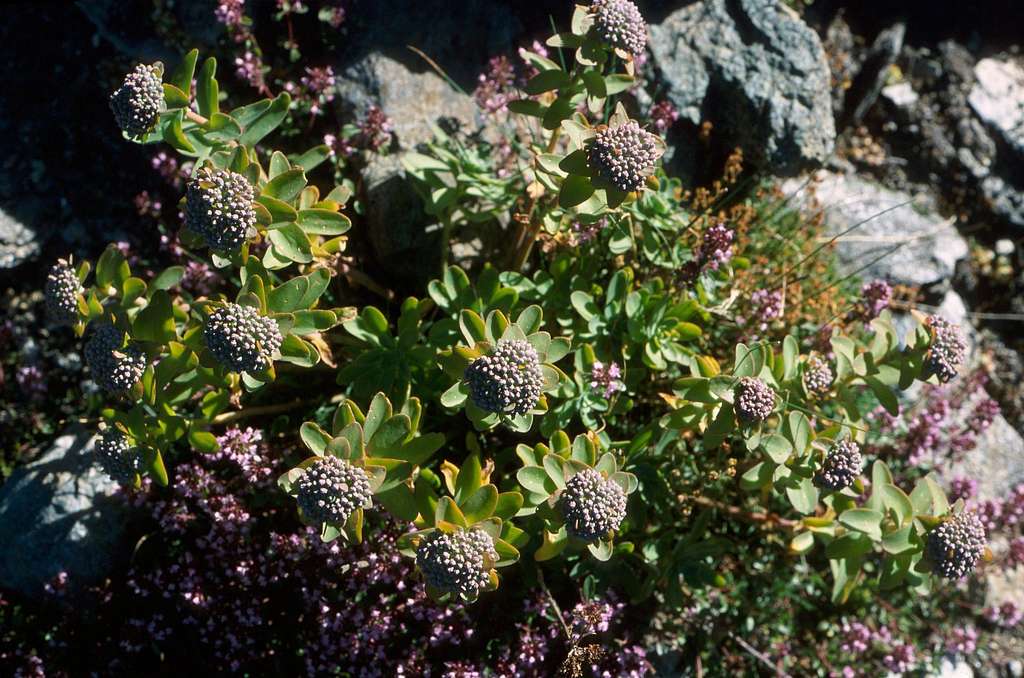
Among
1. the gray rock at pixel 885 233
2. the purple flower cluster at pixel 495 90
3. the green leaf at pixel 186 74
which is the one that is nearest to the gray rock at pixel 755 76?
the gray rock at pixel 885 233

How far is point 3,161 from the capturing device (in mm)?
5527

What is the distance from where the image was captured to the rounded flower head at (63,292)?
3.84m

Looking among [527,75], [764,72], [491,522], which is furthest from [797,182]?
[491,522]

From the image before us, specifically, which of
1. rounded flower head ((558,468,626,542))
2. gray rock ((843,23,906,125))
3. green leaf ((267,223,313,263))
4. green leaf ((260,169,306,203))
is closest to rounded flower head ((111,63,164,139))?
green leaf ((260,169,306,203))

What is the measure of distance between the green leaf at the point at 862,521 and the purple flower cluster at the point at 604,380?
116cm

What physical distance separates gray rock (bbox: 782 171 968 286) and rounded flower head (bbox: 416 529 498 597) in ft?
11.9

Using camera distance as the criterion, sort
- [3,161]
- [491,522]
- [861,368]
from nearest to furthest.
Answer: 1. [491,522]
2. [861,368]
3. [3,161]

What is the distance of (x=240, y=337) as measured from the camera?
3461 mm

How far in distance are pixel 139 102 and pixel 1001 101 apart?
19.5 feet

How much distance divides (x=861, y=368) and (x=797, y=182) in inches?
85.2

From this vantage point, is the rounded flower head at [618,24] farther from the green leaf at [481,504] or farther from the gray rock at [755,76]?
the green leaf at [481,504]

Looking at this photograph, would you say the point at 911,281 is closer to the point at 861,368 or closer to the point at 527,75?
the point at 861,368

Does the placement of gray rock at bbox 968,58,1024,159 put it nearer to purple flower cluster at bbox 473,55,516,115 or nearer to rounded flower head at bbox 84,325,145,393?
purple flower cluster at bbox 473,55,516,115

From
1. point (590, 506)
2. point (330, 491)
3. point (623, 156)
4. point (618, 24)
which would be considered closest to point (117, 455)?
point (330, 491)
